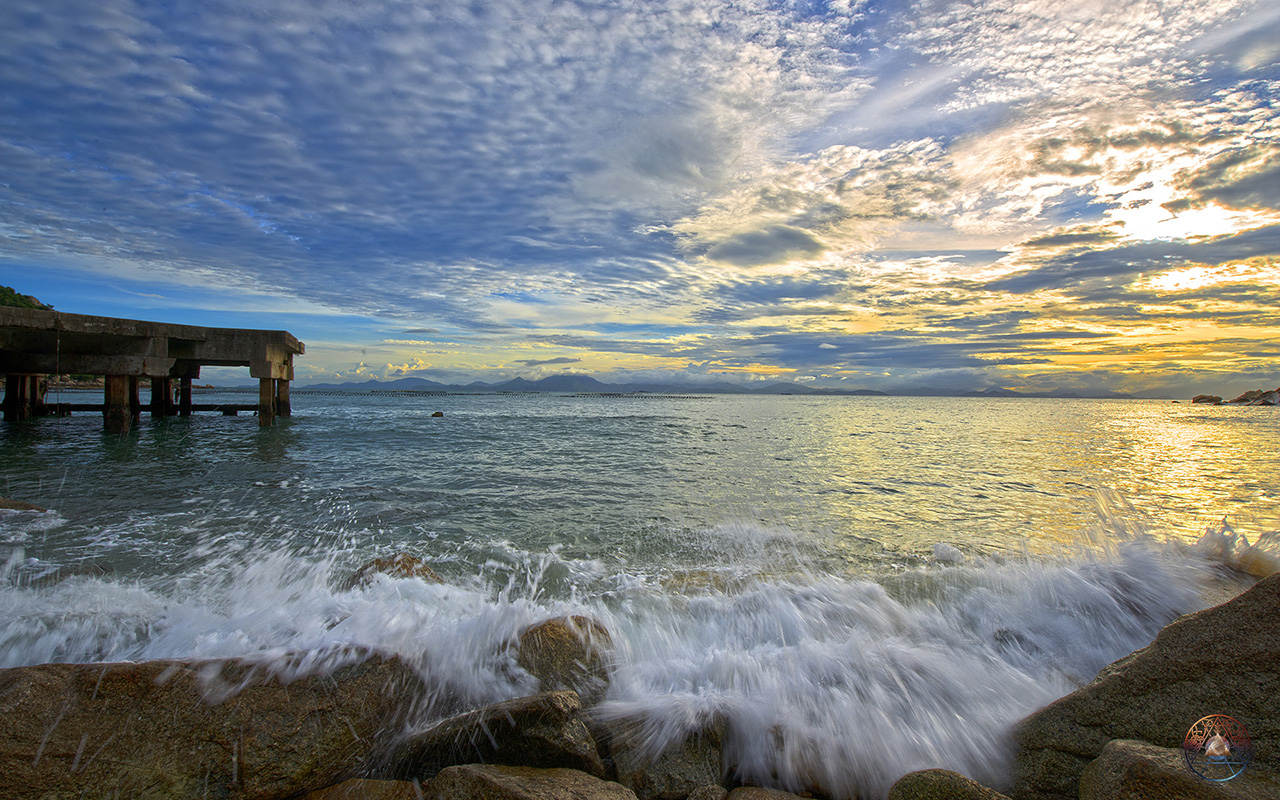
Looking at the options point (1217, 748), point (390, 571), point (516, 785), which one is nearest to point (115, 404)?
point (390, 571)

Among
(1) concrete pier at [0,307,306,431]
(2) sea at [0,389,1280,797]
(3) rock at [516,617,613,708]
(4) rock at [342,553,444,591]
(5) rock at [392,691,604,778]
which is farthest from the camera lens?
(1) concrete pier at [0,307,306,431]

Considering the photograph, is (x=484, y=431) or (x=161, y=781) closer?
(x=161, y=781)

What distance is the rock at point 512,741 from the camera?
306 cm

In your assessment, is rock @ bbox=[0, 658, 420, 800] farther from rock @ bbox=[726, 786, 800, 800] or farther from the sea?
rock @ bbox=[726, 786, 800, 800]

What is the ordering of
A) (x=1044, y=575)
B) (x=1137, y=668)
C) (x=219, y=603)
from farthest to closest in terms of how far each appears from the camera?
(x=1044, y=575), (x=219, y=603), (x=1137, y=668)

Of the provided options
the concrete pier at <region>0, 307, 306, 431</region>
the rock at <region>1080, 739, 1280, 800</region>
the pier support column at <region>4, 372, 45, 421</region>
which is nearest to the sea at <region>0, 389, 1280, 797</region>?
the rock at <region>1080, 739, 1280, 800</region>

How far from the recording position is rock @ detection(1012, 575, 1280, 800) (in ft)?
9.64

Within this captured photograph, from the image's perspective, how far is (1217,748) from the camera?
2.75 meters

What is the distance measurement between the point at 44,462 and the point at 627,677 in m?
18.3

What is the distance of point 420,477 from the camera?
45.4 ft

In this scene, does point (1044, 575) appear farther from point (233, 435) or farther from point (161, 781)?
point (233, 435)

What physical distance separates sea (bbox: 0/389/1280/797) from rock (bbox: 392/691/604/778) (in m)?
0.44

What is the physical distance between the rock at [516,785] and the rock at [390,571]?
3.03 m

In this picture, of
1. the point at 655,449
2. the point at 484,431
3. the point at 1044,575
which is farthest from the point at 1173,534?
the point at 484,431
